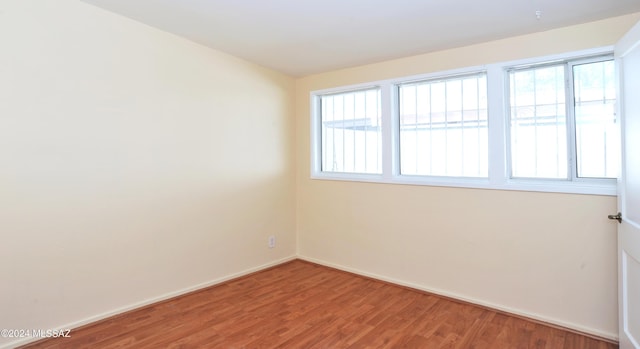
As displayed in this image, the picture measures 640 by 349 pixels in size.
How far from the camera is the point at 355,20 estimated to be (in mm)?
2543

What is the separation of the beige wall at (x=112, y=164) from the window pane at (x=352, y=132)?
36.9 inches

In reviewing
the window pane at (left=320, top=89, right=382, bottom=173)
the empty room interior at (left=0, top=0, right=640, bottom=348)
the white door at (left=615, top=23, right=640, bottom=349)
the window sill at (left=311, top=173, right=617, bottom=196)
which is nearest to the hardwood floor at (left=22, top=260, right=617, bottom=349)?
the empty room interior at (left=0, top=0, right=640, bottom=348)

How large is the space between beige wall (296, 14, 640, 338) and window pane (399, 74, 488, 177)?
0.21 metres

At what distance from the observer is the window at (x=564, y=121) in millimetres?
2453

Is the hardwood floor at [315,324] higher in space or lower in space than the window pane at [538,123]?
lower

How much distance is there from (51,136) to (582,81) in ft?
12.9

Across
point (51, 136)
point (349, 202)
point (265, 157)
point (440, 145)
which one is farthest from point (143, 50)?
point (440, 145)

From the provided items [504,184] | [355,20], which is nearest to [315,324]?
[504,184]

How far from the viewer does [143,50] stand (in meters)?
2.71

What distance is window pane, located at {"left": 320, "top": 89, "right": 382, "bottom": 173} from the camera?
12.2 ft

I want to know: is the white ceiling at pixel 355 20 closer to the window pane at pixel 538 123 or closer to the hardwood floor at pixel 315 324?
the window pane at pixel 538 123

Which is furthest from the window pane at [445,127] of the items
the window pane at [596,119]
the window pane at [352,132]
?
the window pane at [596,119]

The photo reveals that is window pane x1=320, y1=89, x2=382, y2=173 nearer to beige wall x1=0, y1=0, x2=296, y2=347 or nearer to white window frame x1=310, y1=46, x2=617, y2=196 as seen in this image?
white window frame x1=310, y1=46, x2=617, y2=196

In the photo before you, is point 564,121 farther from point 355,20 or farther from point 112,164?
point 112,164
